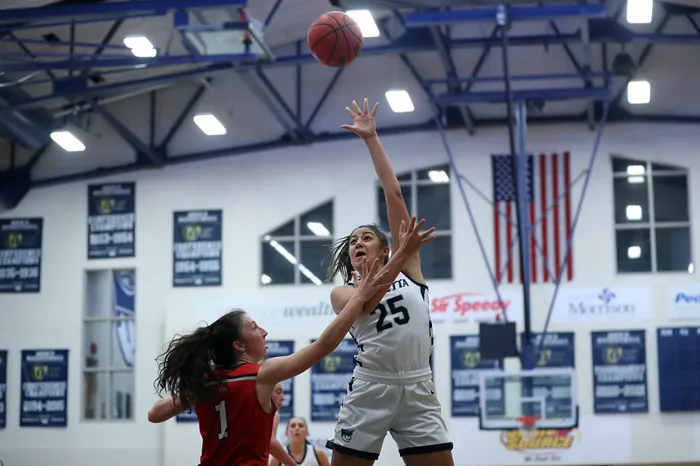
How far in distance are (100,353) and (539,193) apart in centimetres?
951

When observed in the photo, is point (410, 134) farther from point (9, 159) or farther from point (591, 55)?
point (9, 159)

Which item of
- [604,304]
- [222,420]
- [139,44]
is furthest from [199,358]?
[604,304]

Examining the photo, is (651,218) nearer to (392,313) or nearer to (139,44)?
(139,44)

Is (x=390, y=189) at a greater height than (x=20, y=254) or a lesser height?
lesser

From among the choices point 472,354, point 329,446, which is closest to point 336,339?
point 329,446

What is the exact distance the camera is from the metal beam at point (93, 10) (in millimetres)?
15070

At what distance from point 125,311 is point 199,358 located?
55.8ft

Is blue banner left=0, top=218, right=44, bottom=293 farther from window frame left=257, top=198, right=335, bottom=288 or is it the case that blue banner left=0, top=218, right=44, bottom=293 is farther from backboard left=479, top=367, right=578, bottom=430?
backboard left=479, top=367, right=578, bottom=430

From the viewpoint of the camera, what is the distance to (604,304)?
1958 cm

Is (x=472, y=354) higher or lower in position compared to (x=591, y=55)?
lower

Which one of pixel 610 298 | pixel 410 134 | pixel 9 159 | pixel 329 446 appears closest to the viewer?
pixel 329 446

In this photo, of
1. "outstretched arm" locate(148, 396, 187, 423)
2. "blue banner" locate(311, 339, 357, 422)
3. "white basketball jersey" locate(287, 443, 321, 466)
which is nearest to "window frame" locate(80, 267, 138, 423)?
"blue banner" locate(311, 339, 357, 422)

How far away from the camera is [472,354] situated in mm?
19859

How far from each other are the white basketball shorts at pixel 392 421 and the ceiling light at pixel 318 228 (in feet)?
49.0
